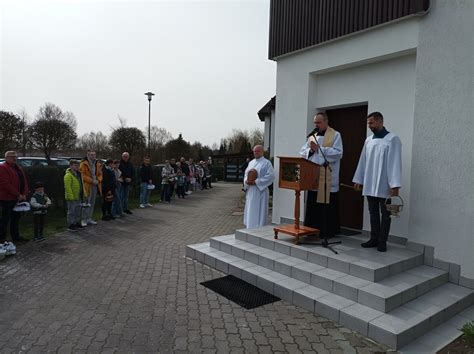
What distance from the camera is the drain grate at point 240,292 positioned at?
4.85 meters

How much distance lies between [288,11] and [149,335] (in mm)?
6996

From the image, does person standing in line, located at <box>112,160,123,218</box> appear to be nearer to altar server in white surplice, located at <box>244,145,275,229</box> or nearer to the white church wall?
altar server in white surplice, located at <box>244,145,275,229</box>

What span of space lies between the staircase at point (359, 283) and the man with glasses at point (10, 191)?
14.8 ft

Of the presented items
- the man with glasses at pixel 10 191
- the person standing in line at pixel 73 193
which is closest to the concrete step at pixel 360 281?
the man with glasses at pixel 10 191

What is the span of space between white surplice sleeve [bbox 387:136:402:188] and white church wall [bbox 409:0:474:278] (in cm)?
42

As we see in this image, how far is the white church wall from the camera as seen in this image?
489cm

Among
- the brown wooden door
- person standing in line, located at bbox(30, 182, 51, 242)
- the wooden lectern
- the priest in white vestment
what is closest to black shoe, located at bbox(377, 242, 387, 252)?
the priest in white vestment

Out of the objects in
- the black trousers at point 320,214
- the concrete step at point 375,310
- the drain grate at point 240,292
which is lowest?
the drain grate at point 240,292

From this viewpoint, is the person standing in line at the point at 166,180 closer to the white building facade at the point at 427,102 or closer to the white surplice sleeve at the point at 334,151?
the white building facade at the point at 427,102

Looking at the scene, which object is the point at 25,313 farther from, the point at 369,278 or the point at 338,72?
the point at 338,72

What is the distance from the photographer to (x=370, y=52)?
6230mm

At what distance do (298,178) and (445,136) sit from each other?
2121 millimetres

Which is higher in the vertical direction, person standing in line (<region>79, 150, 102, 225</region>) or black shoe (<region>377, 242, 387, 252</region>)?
person standing in line (<region>79, 150, 102, 225</region>)

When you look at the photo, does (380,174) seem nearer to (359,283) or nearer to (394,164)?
(394,164)
